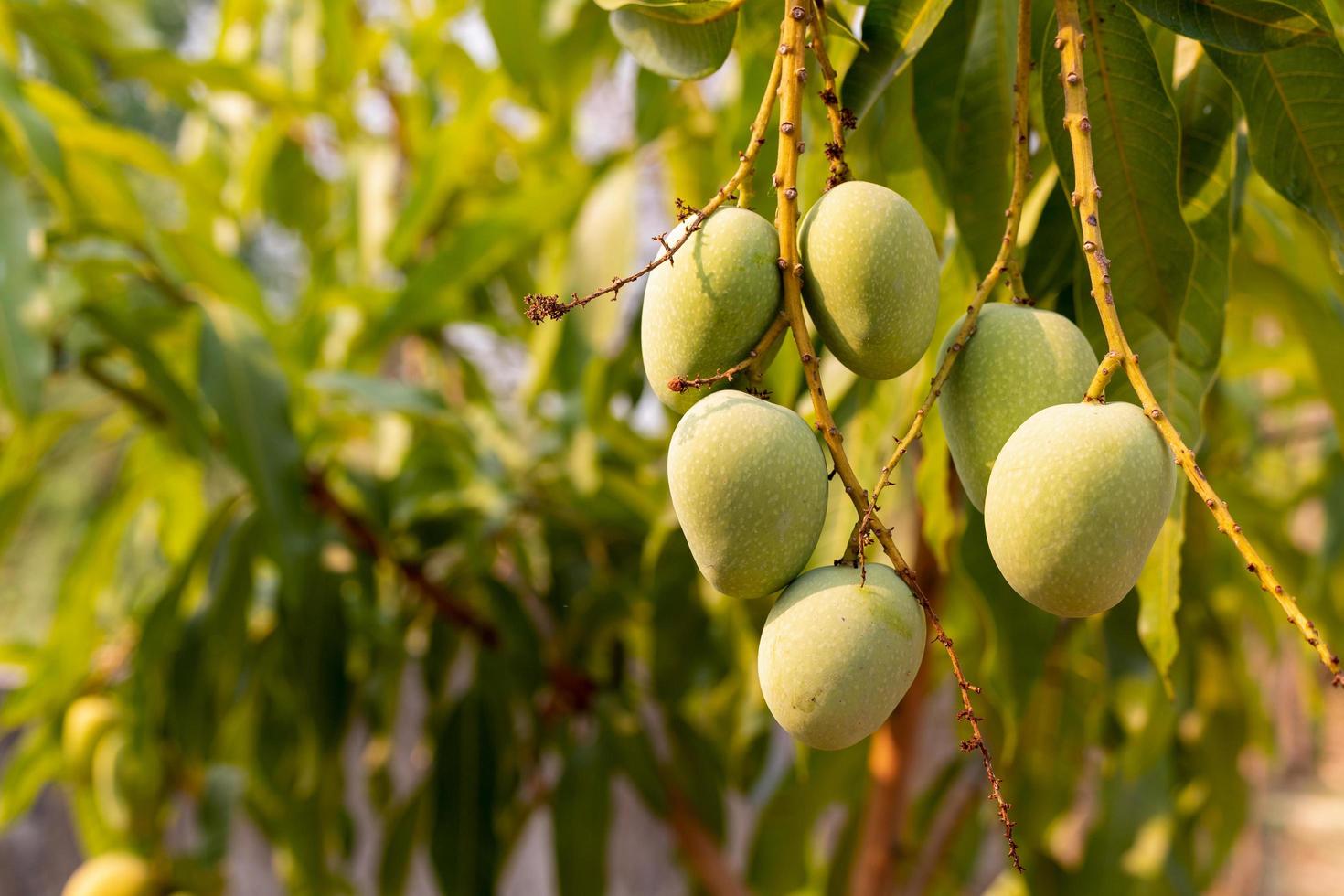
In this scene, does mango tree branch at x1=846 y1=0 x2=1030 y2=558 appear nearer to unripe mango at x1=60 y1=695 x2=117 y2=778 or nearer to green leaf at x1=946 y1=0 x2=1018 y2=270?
green leaf at x1=946 y1=0 x2=1018 y2=270

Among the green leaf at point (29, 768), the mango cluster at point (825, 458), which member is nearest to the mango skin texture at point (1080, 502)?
the mango cluster at point (825, 458)

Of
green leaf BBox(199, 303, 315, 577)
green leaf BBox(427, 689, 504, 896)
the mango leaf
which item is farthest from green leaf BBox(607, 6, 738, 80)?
green leaf BBox(427, 689, 504, 896)

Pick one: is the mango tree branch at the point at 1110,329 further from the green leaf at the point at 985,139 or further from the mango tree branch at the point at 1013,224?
the green leaf at the point at 985,139

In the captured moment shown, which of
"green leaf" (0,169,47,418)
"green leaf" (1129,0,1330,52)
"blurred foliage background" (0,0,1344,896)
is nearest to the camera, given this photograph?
"green leaf" (1129,0,1330,52)

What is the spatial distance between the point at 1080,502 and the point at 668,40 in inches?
8.5

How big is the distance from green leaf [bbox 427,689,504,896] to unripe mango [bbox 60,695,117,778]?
34cm

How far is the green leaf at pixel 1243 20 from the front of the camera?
38 cm

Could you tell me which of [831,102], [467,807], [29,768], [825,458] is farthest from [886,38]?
[29,768]

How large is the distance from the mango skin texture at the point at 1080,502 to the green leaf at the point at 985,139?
0.17m

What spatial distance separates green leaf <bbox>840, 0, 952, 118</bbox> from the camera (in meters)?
0.41

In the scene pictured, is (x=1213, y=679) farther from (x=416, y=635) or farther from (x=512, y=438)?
(x=416, y=635)

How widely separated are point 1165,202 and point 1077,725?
82 cm

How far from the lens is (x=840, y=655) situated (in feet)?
1.07

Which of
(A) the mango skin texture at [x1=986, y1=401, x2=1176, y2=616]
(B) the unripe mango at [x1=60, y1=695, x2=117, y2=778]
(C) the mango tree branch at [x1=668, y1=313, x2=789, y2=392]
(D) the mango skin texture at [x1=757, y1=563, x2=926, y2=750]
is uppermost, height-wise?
(C) the mango tree branch at [x1=668, y1=313, x2=789, y2=392]
